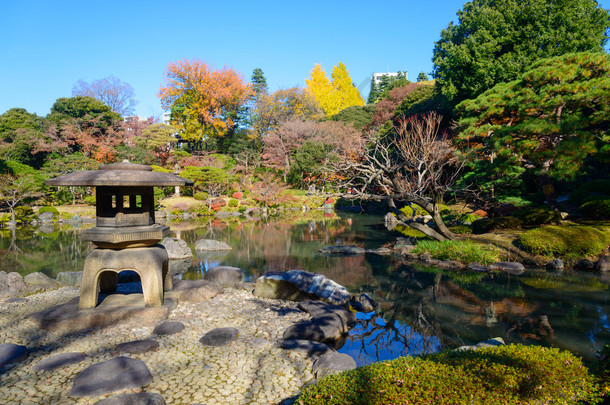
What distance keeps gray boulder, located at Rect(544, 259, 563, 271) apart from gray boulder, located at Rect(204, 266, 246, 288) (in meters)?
7.42

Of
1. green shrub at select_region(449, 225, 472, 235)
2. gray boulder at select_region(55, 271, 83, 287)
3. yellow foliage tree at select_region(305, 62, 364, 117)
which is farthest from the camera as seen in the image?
yellow foliage tree at select_region(305, 62, 364, 117)

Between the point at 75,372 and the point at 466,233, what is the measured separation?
11171mm

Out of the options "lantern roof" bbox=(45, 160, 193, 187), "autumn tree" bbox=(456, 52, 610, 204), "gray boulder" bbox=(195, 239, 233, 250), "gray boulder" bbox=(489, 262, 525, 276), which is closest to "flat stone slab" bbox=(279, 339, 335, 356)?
"lantern roof" bbox=(45, 160, 193, 187)

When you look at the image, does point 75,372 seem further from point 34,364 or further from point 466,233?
point 466,233

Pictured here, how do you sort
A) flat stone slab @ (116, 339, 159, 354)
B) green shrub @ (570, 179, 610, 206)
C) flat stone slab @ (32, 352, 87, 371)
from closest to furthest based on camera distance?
1. flat stone slab @ (32, 352, 87, 371)
2. flat stone slab @ (116, 339, 159, 354)
3. green shrub @ (570, 179, 610, 206)

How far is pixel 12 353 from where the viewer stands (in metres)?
3.83

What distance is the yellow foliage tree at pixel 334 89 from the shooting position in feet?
130

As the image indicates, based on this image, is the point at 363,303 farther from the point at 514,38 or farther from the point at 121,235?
the point at 514,38

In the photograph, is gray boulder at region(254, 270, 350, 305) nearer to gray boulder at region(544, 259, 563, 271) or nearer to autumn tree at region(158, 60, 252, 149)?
gray boulder at region(544, 259, 563, 271)

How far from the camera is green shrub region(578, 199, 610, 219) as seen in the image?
10.2 metres

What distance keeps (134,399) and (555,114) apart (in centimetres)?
1230

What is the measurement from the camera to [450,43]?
1866 cm

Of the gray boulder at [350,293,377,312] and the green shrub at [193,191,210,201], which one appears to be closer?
the gray boulder at [350,293,377,312]

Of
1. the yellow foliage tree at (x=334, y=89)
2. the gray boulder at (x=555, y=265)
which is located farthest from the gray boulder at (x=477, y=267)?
the yellow foliage tree at (x=334, y=89)
